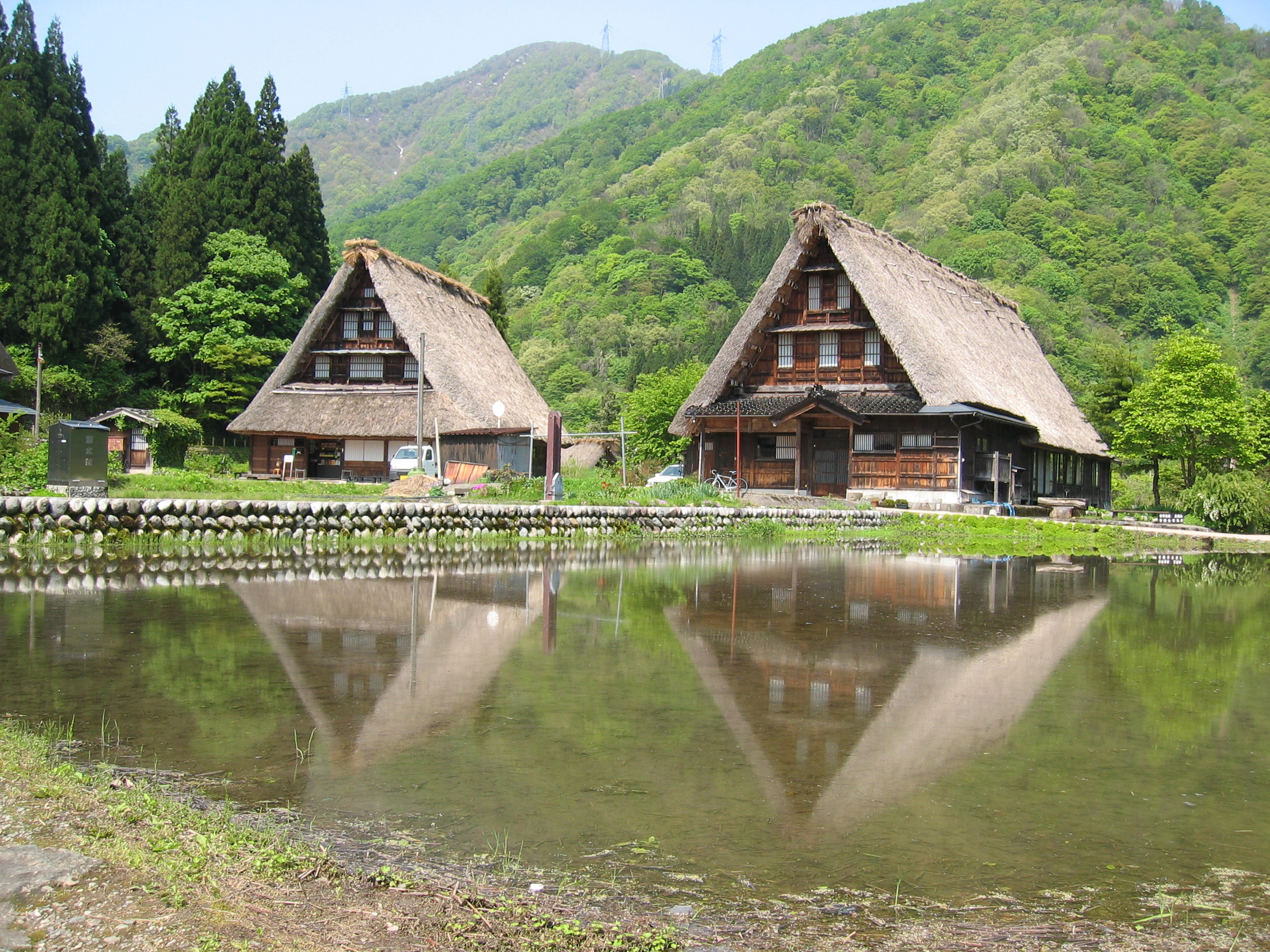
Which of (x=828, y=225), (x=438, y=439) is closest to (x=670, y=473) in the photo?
(x=438, y=439)

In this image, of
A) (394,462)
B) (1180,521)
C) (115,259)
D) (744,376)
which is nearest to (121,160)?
(115,259)

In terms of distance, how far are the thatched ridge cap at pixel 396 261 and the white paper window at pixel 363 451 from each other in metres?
6.15

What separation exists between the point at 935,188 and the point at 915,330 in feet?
227

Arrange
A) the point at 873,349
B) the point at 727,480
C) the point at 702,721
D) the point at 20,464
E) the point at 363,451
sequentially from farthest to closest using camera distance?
the point at 363,451, the point at 727,480, the point at 873,349, the point at 20,464, the point at 702,721

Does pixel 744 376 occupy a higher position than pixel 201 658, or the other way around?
pixel 744 376

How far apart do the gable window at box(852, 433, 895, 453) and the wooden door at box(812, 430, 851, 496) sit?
1.75 ft

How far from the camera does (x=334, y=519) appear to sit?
52.0 ft

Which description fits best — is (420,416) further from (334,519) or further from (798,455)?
(334,519)

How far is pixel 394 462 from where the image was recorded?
30.2 m

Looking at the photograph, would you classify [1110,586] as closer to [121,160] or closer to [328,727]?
[328,727]

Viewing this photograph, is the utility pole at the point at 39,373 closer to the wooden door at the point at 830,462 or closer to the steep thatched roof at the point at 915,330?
the steep thatched roof at the point at 915,330

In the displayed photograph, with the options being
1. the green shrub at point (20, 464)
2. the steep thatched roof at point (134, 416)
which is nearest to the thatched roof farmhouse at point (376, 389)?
the steep thatched roof at point (134, 416)

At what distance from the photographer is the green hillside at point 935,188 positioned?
75.2 m

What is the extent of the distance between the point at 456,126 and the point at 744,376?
176 meters
